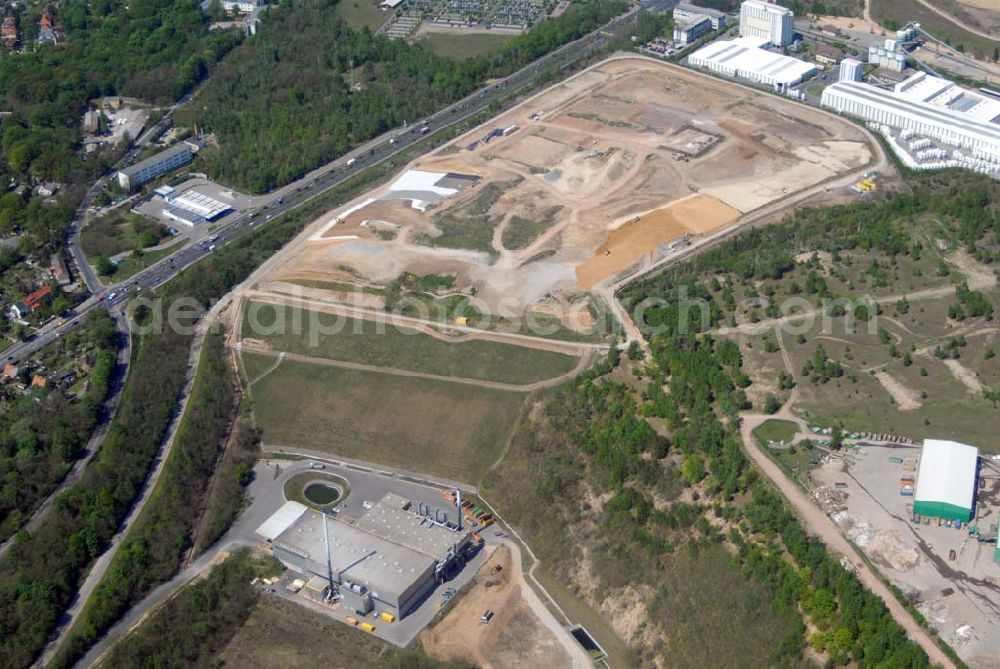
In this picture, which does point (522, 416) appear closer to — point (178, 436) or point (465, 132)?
point (178, 436)

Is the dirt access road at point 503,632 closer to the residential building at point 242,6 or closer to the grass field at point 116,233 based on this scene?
the grass field at point 116,233

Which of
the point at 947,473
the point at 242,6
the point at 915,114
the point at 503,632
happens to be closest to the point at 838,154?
the point at 915,114

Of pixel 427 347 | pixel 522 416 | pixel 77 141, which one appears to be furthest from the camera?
pixel 77 141

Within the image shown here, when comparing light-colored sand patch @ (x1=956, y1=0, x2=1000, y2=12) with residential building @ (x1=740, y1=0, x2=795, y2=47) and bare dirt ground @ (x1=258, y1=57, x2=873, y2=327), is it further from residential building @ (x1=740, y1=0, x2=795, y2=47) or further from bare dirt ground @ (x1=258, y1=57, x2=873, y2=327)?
bare dirt ground @ (x1=258, y1=57, x2=873, y2=327)

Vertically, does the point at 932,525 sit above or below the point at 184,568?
above

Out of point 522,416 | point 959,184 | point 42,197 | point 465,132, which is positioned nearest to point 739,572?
point 522,416

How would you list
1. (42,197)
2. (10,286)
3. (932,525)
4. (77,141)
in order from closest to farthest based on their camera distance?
(932,525)
(10,286)
(42,197)
(77,141)

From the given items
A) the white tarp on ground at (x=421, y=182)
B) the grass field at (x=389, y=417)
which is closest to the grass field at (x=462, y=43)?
the white tarp on ground at (x=421, y=182)

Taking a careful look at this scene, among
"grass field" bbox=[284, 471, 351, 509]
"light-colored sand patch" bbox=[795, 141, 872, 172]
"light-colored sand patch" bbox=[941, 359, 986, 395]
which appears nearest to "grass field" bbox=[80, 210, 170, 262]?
"grass field" bbox=[284, 471, 351, 509]
